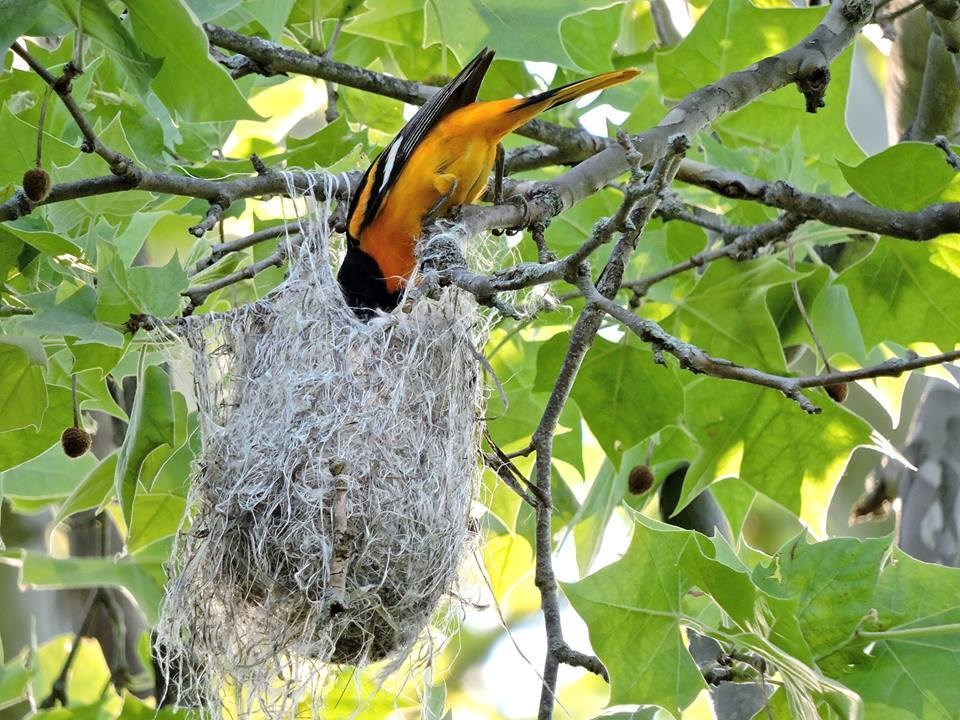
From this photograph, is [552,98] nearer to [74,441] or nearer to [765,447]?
[765,447]

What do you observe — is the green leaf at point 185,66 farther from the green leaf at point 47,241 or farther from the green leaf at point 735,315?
the green leaf at point 735,315

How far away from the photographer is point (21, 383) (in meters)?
2.51

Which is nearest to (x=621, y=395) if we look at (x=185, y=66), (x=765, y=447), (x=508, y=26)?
(x=765, y=447)

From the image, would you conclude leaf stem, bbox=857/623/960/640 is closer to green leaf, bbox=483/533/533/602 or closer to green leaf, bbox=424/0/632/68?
green leaf, bbox=483/533/533/602

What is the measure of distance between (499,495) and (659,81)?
137 cm

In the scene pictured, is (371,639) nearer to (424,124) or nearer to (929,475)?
(424,124)

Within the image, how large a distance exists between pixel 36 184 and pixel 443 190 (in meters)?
1.26

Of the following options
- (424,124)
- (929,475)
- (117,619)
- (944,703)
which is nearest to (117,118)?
(424,124)

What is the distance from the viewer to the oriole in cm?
309

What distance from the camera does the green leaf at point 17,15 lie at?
6.36ft

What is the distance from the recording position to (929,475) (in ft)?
14.0

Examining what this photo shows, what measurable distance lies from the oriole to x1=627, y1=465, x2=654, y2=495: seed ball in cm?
85

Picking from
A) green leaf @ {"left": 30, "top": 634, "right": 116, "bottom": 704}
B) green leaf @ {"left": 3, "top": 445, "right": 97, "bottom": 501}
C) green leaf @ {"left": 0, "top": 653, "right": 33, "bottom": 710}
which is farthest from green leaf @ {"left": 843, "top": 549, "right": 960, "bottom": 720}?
green leaf @ {"left": 30, "top": 634, "right": 116, "bottom": 704}

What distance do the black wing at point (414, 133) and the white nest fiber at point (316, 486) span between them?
1.60 ft
